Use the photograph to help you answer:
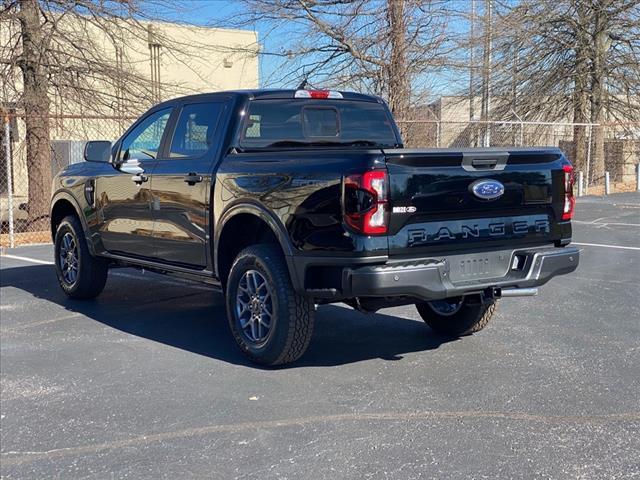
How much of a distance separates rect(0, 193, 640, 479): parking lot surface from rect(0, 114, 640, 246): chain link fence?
8.13m

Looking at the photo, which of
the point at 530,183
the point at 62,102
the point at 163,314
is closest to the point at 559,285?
the point at 530,183

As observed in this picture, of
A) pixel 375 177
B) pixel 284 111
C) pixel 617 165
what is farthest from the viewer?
pixel 617 165

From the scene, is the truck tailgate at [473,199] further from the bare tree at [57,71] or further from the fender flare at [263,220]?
the bare tree at [57,71]

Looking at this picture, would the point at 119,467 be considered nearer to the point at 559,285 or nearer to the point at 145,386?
the point at 145,386

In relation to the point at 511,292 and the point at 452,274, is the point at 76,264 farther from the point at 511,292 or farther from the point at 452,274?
the point at 511,292

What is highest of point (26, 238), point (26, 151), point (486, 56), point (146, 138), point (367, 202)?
point (486, 56)

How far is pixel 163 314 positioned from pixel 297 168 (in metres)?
2.97

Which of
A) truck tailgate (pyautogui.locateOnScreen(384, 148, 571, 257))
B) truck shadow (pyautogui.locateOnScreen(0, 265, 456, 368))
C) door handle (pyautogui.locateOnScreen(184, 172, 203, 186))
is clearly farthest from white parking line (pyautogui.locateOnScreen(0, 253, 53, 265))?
truck tailgate (pyautogui.locateOnScreen(384, 148, 571, 257))

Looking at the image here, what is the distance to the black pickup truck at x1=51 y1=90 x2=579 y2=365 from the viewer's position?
15.3ft

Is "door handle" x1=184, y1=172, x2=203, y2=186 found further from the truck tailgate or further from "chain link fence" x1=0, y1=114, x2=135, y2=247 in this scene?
"chain link fence" x1=0, y1=114, x2=135, y2=247

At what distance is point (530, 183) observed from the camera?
518cm

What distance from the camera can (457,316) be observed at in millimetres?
6109

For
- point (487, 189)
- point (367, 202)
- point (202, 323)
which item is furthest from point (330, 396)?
point (202, 323)

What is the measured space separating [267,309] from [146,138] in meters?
2.56
